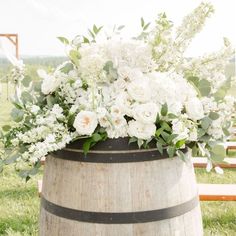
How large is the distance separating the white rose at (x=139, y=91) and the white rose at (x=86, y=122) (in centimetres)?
19

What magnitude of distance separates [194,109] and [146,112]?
266 millimetres

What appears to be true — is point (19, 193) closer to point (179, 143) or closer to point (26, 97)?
point (26, 97)

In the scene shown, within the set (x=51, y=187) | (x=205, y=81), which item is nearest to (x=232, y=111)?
(x=205, y=81)

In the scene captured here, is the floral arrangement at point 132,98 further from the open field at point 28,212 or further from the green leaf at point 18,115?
the open field at point 28,212

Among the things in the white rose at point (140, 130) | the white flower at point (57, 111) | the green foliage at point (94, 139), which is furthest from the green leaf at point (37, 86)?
the white rose at point (140, 130)

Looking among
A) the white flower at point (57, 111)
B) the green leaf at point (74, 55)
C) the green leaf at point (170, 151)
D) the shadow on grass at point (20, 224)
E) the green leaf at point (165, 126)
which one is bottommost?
the shadow on grass at point (20, 224)

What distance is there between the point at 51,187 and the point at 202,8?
1069 millimetres

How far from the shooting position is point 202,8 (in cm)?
235

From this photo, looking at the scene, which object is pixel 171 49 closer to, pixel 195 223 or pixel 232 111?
pixel 232 111

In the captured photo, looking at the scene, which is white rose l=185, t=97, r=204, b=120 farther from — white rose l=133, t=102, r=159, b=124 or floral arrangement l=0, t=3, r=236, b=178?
white rose l=133, t=102, r=159, b=124

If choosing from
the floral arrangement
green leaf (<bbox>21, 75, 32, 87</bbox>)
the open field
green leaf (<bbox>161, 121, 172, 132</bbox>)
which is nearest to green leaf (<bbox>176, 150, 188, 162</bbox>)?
the floral arrangement

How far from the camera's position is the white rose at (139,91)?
2.22 m

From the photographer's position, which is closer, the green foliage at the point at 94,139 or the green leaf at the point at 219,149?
the green foliage at the point at 94,139

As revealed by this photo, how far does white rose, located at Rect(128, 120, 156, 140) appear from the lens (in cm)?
219
